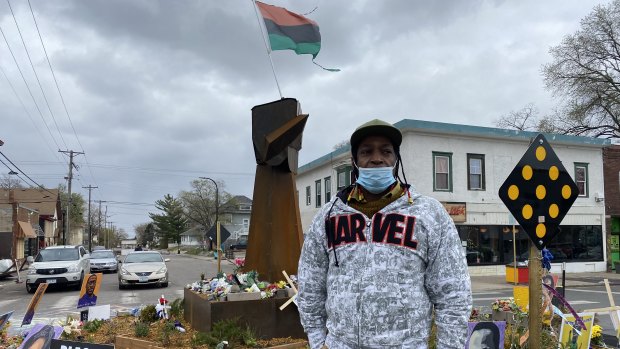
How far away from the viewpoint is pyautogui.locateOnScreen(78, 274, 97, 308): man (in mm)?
7043

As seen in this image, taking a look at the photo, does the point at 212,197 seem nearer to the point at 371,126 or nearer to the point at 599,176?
the point at 599,176

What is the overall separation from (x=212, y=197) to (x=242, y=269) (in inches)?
2712

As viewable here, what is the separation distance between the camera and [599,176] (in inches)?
954

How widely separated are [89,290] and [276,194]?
2.96 metres

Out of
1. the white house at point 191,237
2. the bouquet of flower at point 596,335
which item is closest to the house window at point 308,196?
the bouquet of flower at point 596,335

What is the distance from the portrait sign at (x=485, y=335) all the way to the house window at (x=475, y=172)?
59.1ft

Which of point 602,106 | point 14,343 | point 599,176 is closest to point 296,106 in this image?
point 14,343

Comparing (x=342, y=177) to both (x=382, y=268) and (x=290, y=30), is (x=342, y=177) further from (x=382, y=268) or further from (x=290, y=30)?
(x=382, y=268)

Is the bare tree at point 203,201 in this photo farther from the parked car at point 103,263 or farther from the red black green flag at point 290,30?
the red black green flag at point 290,30

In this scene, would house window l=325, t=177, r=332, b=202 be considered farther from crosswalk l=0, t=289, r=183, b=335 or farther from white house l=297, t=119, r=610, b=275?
crosswalk l=0, t=289, r=183, b=335

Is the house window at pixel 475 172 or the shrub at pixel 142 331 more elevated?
the house window at pixel 475 172

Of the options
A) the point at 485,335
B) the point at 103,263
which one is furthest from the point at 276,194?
the point at 103,263

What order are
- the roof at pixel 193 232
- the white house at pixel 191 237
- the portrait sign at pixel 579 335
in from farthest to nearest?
the white house at pixel 191 237
the roof at pixel 193 232
the portrait sign at pixel 579 335

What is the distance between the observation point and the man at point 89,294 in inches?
277
